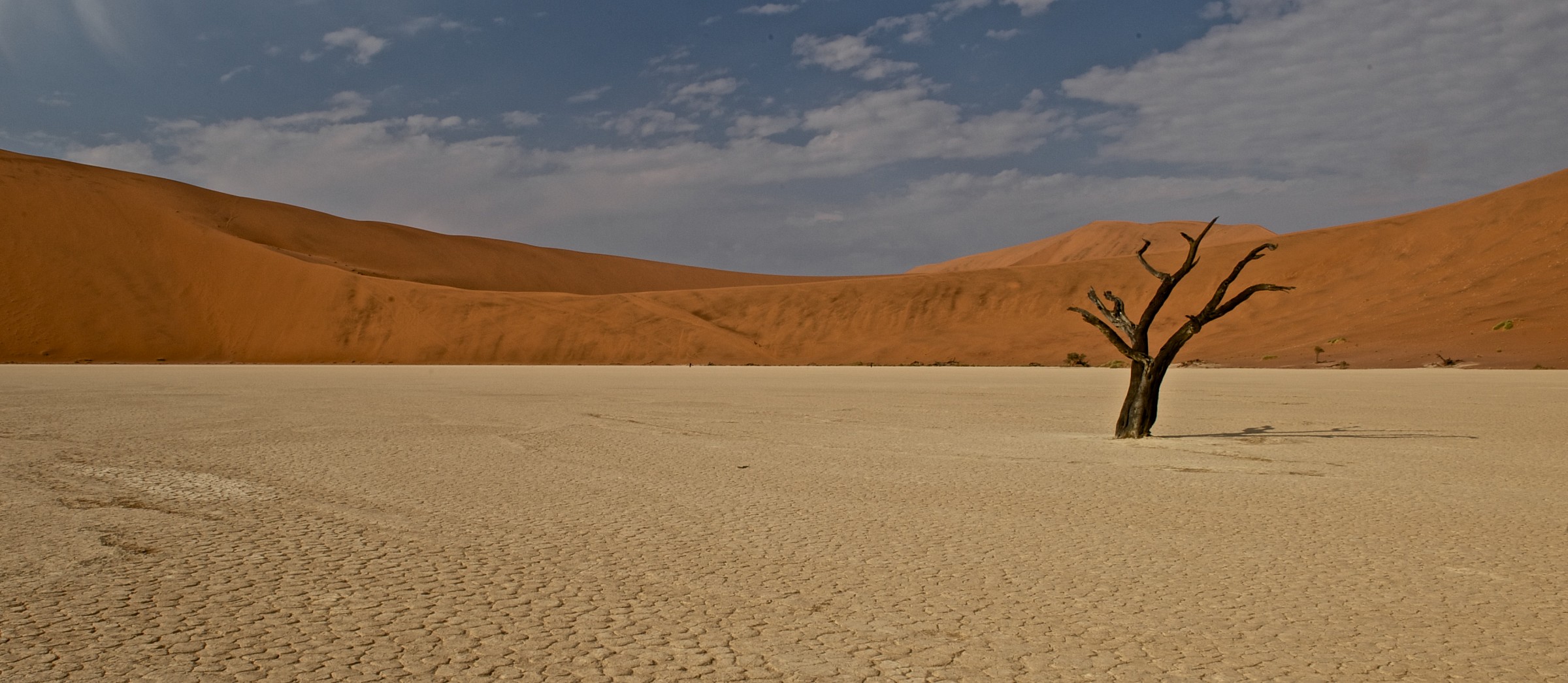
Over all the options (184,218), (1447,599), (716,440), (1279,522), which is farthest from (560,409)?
(184,218)

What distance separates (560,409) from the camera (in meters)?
16.0

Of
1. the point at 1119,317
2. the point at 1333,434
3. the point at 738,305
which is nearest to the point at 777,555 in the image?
the point at 1119,317

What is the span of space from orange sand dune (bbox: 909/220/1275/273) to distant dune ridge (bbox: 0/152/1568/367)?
57.4 meters

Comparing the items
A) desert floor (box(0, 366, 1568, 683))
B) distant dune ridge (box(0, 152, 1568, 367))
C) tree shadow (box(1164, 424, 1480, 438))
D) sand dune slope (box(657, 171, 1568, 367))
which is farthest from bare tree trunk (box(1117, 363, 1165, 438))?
distant dune ridge (box(0, 152, 1568, 367))

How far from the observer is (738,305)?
67.2 meters

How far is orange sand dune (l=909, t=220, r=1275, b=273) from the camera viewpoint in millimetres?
125188

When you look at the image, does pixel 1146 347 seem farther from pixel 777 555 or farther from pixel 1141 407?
pixel 777 555

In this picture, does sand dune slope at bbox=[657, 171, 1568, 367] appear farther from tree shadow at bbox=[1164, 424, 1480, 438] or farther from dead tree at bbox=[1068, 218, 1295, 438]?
dead tree at bbox=[1068, 218, 1295, 438]

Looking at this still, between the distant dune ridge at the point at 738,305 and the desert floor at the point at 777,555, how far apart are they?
34293 millimetres

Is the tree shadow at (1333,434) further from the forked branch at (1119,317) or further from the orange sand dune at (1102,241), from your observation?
the orange sand dune at (1102,241)

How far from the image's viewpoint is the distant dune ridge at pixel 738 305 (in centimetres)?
4403

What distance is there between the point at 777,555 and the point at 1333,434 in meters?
9.65

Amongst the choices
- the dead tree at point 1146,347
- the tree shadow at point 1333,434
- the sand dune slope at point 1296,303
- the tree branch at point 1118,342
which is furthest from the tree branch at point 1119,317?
the sand dune slope at point 1296,303

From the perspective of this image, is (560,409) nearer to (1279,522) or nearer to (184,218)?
(1279,522)
